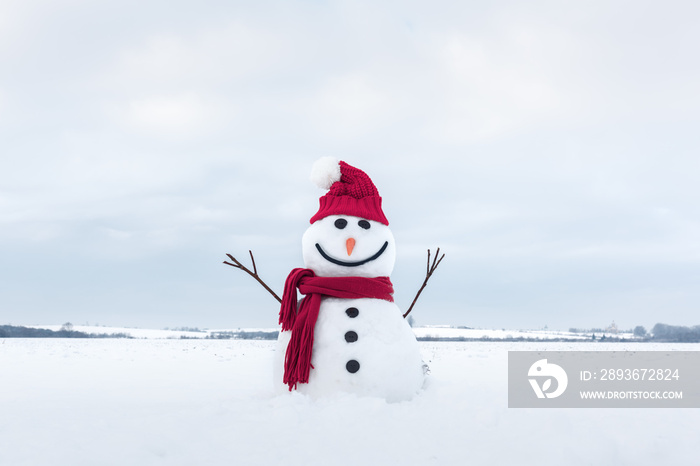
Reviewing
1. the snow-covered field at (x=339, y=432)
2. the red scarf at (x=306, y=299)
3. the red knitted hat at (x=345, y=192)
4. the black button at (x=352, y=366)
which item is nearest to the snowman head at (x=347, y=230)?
the red knitted hat at (x=345, y=192)

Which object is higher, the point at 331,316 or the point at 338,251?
the point at 338,251

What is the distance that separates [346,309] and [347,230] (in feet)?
2.37

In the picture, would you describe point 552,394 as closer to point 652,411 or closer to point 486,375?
point 652,411

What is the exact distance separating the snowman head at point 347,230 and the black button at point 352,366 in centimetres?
82

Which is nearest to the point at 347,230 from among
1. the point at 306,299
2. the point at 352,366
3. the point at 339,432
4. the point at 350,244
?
the point at 350,244

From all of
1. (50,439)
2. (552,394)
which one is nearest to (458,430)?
(552,394)

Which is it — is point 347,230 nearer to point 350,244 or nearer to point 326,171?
point 350,244

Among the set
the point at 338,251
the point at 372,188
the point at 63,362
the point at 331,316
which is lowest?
the point at 63,362

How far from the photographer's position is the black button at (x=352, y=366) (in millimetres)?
4648

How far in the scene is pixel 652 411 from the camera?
5.32 meters

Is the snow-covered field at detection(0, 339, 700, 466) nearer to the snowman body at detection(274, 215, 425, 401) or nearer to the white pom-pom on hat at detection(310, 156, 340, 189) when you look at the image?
the snowman body at detection(274, 215, 425, 401)

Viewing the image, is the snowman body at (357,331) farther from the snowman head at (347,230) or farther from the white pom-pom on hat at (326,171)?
the white pom-pom on hat at (326,171)

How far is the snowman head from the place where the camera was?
496 centimetres

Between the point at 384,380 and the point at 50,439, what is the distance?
2.55 metres
